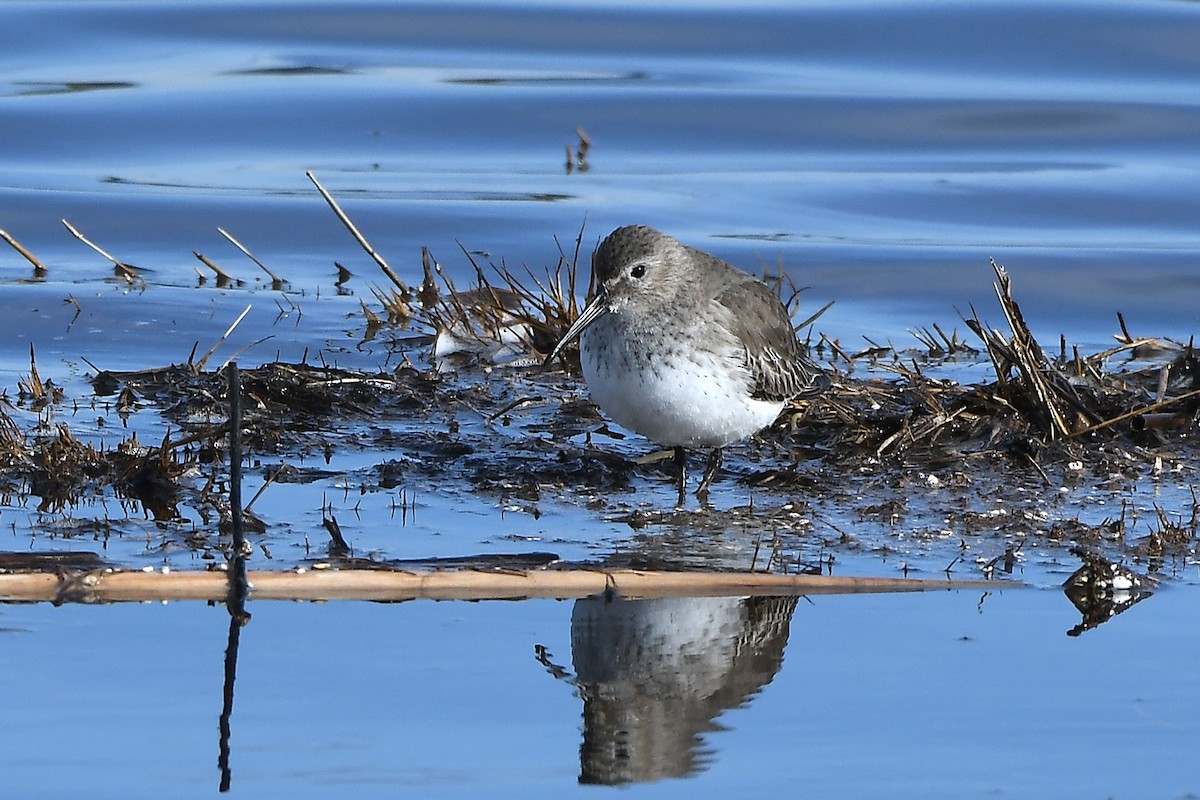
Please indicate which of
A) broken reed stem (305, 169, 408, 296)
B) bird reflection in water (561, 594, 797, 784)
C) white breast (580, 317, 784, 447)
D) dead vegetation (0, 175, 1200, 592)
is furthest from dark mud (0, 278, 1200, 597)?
broken reed stem (305, 169, 408, 296)

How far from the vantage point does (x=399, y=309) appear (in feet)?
31.1

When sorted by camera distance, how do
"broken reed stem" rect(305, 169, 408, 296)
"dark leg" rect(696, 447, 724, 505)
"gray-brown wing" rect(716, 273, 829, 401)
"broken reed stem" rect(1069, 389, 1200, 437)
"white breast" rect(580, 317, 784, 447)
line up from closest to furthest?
"white breast" rect(580, 317, 784, 447) → "dark leg" rect(696, 447, 724, 505) → "gray-brown wing" rect(716, 273, 829, 401) → "broken reed stem" rect(1069, 389, 1200, 437) → "broken reed stem" rect(305, 169, 408, 296)

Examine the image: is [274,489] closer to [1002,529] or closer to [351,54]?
[1002,529]

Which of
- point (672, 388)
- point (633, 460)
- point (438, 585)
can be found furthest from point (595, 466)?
point (438, 585)

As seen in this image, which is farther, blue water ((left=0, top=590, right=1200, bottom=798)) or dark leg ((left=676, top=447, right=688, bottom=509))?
dark leg ((left=676, top=447, right=688, bottom=509))

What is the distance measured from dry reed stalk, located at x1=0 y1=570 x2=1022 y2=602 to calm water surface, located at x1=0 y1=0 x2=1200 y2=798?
6 centimetres

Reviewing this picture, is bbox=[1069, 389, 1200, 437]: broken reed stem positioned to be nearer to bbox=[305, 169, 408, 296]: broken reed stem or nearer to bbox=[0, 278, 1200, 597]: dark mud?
bbox=[0, 278, 1200, 597]: dark mud

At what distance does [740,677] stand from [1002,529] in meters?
1.68

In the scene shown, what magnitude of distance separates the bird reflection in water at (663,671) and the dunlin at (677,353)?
1400mm

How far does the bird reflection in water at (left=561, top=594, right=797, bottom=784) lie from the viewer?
4.24 m

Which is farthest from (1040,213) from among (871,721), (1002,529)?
(871,721)

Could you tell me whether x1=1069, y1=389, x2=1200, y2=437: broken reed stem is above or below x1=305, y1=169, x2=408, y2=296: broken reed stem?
below

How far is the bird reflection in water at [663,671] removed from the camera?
4242mm

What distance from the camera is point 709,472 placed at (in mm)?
6867
